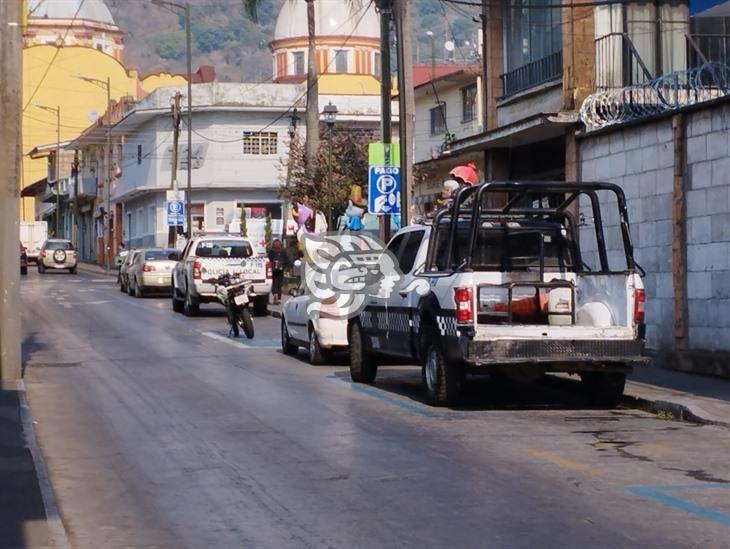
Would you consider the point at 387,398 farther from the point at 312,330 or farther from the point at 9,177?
the point at 9,177

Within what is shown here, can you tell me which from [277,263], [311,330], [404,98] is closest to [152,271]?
[277,263]

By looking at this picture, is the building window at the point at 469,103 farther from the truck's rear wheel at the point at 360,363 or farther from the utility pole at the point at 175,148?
the truck's rear wheel at the point at 360,363

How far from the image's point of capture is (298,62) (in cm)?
7800

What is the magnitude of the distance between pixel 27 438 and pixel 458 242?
5.90 meters

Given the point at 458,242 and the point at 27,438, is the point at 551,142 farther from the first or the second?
the point at 27,438

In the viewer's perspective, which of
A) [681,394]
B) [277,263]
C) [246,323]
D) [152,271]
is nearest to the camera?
[681,394]

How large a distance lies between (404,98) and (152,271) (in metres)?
17.8

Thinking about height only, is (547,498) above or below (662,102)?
below

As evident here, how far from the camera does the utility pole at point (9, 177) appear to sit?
1661cm

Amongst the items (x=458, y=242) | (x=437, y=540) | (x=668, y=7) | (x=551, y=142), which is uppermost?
(x=668, y=7)

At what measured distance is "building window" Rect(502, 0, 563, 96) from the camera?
24672 mm

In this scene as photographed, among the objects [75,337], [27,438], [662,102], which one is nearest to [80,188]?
[75,337]

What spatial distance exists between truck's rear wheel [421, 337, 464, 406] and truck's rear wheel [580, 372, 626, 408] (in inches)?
59.9

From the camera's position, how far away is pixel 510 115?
26.9 meters
